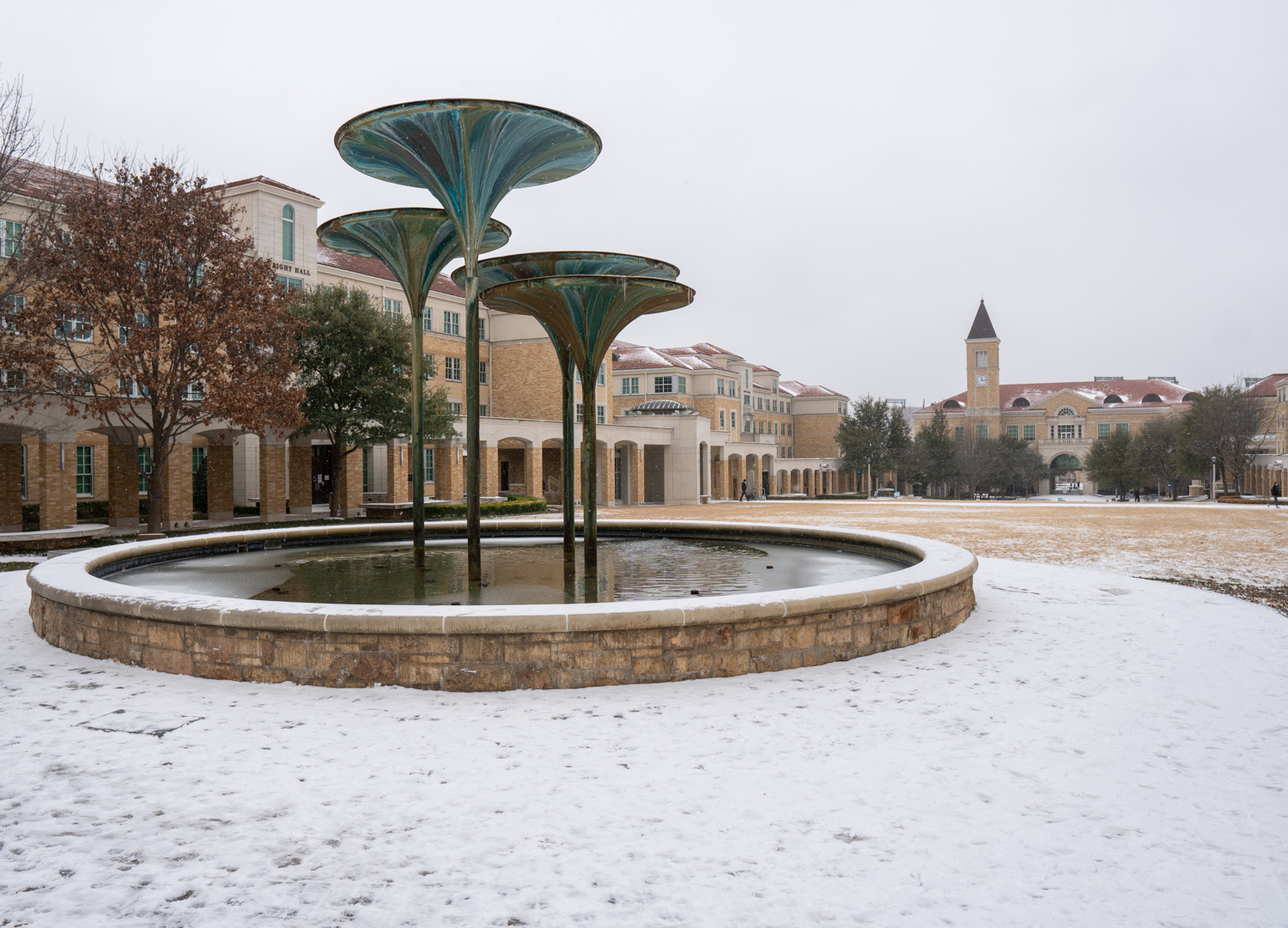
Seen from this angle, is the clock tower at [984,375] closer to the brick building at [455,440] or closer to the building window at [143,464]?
Answer: the brick building at [455,440]

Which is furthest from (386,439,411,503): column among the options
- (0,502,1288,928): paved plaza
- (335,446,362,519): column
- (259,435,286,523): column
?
(0,502,1288,928): paved plaza

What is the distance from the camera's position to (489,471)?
40.8 m

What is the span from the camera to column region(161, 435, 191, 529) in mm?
26328

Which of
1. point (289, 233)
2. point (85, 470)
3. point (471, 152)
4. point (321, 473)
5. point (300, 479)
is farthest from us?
point (321, 473)

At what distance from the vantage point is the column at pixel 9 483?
23.3 meters

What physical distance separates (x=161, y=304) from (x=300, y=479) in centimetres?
1303

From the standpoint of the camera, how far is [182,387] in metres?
19.8

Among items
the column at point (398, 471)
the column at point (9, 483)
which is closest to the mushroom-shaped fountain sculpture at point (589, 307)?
the column at point (9, 483)

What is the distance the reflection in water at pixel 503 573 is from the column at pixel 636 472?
30.4 m

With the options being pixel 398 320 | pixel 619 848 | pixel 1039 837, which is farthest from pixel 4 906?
pixel 398 320

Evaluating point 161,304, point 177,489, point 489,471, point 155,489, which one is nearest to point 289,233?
point 177,489

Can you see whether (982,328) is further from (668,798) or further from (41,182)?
(668,798)

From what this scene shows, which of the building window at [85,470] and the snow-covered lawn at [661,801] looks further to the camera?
the building window at [85,470]

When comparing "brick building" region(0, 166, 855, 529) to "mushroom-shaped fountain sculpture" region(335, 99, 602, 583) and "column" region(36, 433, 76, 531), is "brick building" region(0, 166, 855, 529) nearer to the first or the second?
"column" region(36, 433, 76, 531)
